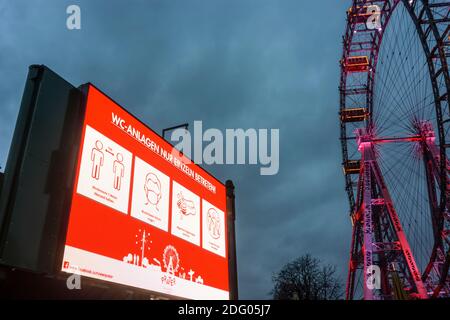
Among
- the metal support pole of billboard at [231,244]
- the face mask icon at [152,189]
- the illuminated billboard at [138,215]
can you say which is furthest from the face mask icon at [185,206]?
the metal support pole of billboard at [231,244]

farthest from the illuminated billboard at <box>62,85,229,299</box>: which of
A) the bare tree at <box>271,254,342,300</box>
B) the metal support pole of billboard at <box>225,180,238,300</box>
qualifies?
the bare tree at <box>271,254,342,300</box>

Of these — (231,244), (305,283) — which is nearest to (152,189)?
(231,244)

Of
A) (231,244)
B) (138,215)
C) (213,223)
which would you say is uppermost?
(213,223)

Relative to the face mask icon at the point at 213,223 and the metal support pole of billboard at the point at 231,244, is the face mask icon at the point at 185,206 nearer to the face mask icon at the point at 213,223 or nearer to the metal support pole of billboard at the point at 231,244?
the face mask icon at the point at 213,223

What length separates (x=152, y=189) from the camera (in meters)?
7.19

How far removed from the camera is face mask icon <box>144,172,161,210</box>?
277 inches

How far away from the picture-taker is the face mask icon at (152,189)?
704 centimetres

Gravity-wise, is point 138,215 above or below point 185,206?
below

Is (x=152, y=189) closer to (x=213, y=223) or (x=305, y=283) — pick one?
(x=213, y=223)

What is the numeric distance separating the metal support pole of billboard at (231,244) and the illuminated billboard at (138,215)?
0.33m

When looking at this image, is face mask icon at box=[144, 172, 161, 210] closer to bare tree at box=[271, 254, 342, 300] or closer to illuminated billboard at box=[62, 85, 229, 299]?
illuminated billboard at box=[62, 85, 229, 299]

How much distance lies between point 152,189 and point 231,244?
11.1 feet

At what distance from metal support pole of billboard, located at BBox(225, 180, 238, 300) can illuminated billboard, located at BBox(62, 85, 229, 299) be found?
327 millimetres

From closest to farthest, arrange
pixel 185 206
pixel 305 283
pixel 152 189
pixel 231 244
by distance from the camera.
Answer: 1. pixel 152 189
2. pixel 185 206
3. pixel 231 244
4. pixel 305 283
